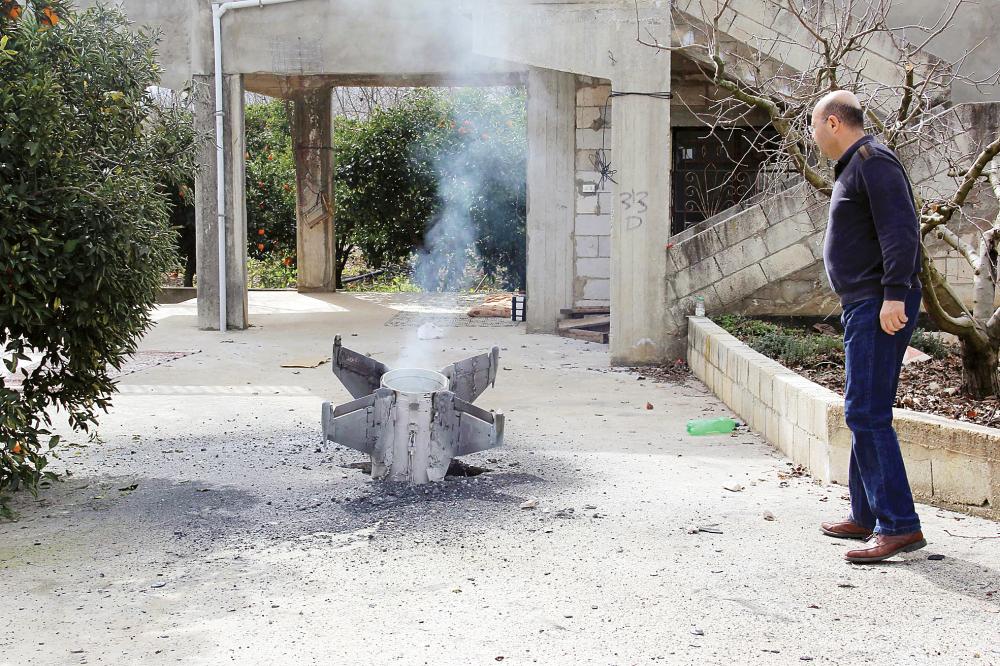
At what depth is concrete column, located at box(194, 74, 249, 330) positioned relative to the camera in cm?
1352

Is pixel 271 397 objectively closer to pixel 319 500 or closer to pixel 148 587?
pixel 319 500

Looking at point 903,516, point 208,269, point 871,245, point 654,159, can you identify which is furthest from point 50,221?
point 208,269

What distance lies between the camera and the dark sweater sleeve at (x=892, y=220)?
4.25 m

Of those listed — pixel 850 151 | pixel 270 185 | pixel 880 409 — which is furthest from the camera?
pixel 270 185

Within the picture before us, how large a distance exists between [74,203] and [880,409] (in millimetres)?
3724

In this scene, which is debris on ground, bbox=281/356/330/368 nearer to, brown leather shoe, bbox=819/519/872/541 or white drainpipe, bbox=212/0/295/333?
white drainpipe, bbox=212/0/295/333

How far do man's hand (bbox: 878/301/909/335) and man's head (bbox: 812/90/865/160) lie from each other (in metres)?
0.70

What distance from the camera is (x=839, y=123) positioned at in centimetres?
453

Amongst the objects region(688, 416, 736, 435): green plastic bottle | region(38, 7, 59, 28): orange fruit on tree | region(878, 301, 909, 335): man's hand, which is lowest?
region(688, 416, 736, 435): green plastic bottle

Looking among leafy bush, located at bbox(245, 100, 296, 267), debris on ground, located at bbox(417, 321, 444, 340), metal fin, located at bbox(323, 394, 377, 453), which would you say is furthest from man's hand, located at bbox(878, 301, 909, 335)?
leafy bush, located at bbox(245, 100, 296, 267)

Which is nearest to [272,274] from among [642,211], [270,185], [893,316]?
[270,185]

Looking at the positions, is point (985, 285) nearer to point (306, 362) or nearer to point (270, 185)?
point (306, 362)

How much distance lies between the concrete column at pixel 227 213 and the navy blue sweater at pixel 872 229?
33.7 ft

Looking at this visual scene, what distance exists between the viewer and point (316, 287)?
19688 millimetres
